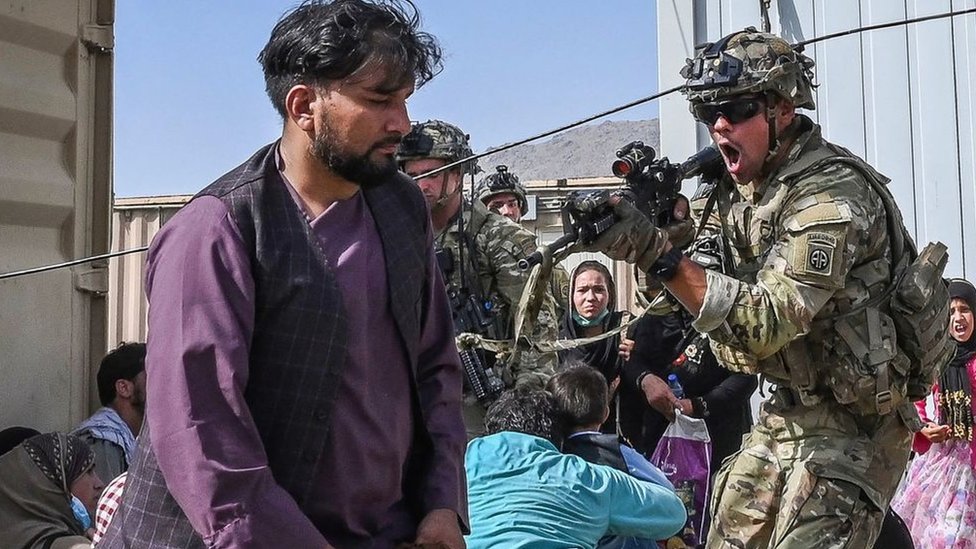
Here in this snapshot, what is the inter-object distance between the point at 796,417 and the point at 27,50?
2.90m

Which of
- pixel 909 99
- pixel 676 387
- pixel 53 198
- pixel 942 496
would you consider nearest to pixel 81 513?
pixel 53 198

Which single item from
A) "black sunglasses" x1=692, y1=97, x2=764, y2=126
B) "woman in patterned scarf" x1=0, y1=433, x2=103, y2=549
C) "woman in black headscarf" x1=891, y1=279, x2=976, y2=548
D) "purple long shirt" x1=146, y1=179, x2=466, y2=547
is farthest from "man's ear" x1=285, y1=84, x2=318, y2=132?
"woman in black headscarf" x1=891, y1=279, x2=976, y2=548

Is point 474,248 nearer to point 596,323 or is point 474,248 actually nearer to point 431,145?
point 431,145

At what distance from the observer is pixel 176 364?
85.9 inches

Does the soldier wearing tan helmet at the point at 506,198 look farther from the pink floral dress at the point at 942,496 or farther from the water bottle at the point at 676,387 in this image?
the pink floral dress at the point at 942,496

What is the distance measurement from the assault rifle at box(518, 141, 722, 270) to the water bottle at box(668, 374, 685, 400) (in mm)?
2290

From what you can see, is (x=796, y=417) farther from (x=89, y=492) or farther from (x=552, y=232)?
(x=552, y=232)

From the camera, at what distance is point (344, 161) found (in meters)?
2.39

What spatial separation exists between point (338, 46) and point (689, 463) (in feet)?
13.8

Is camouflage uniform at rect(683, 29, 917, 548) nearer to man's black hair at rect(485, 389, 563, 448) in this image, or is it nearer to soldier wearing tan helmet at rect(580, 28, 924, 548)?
soldier wearing tan helmet at rect(580, 28, 924, 548)

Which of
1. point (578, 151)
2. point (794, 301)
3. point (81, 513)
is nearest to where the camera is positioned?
point (794, 301)

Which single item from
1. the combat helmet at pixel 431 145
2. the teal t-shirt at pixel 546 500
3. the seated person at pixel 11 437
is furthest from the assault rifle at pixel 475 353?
the seated person at pixel 11 437

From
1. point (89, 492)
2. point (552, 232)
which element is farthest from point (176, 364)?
point (552, 232)

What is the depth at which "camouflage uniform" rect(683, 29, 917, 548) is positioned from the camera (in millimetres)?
3691
